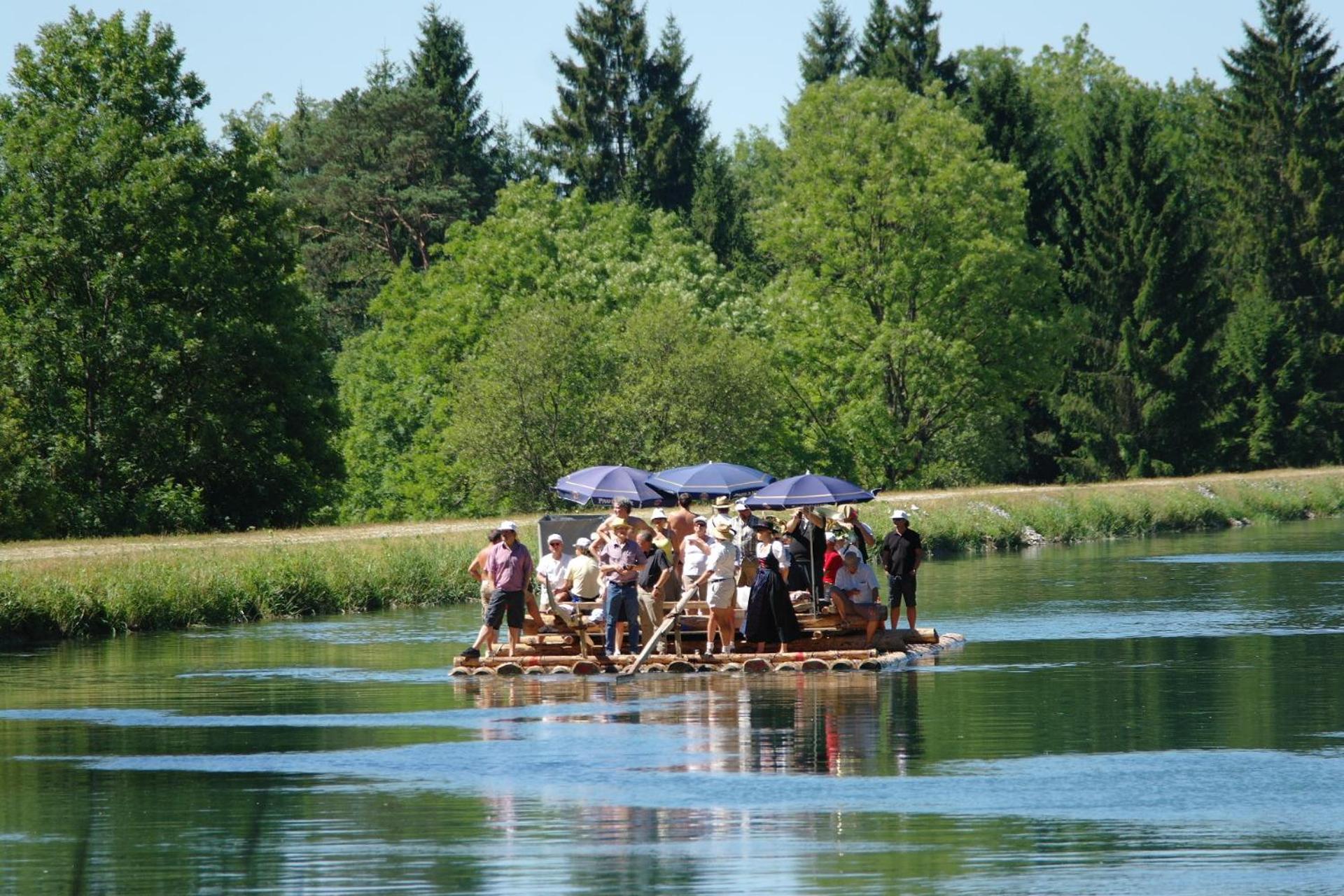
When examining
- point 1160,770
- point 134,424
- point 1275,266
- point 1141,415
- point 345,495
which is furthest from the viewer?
point 1275,266

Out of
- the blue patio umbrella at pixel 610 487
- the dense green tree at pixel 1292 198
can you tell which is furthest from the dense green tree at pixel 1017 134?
the blue patio umbrella at pixel 610 487

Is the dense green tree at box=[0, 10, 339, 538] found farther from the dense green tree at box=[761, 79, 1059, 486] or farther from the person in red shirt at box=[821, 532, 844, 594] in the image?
the person in red shirt at box=[821, 532, 844, 594]

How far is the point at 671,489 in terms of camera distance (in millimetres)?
30984

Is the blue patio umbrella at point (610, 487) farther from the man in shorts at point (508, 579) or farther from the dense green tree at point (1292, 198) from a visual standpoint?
the dense green tree at point (1292, 198)

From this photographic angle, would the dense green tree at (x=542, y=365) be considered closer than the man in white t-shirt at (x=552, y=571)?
No

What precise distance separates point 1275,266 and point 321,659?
6810cm

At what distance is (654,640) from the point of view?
90.4 ft

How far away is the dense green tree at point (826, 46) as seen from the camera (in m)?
93.8

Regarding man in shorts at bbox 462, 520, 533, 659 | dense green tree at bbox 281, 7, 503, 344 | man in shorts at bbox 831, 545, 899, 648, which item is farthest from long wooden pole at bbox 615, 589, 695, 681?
dense green tree at bbox 281, 7, 503, 344

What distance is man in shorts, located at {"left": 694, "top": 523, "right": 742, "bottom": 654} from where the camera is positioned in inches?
1073

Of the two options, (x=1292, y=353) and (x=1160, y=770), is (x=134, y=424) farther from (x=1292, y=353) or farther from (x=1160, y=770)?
(x=1292, y=353)

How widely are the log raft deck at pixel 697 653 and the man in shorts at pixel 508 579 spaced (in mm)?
548

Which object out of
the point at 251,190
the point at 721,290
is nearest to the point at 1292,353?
the point at 721,290

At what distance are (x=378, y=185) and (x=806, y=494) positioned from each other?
5570cm
